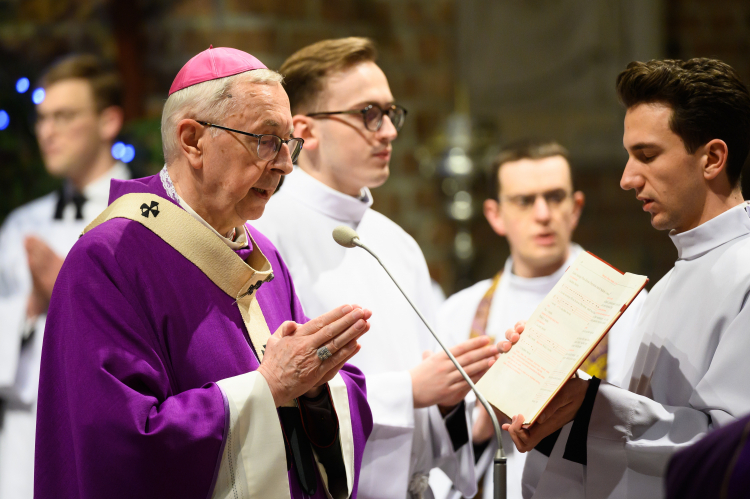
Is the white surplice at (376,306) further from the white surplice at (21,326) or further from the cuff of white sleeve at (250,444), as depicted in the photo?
the white surplice at (21,326)

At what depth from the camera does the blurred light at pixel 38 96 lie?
4.33 metres

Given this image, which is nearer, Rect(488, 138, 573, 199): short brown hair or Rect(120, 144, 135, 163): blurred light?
Rect(488, 138, 573, 199): short brown hair

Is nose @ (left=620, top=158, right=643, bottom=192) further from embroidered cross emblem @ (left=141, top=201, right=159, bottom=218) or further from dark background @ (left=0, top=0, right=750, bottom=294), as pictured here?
dark background @ (left=0, top=0, right=750, bottom=294)

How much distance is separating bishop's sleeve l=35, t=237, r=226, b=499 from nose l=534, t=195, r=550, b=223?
2.07m

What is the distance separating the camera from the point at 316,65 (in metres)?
2.91

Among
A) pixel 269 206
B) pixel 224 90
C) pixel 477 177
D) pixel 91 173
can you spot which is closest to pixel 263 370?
pixel 224 90

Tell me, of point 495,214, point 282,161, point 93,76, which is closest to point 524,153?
point 495,214

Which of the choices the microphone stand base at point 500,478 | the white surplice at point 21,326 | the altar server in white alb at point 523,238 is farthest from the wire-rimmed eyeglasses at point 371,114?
the white surplice at point 21,326

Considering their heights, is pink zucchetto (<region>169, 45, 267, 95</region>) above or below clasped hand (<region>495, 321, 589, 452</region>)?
above

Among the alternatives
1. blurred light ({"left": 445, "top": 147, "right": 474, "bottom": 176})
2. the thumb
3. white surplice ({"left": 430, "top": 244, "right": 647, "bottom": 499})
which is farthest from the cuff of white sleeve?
blurred light ({"left": 445, "top": 147, "right": 474, "bottom": 176})

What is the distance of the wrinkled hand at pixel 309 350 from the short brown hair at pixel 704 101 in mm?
1085

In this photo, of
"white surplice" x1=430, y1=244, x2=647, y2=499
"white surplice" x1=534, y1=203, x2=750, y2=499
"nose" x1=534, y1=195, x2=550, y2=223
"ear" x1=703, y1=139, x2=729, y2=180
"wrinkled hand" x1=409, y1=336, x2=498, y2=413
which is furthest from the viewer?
"nose" x1=534, y1=195, x2=550, y2=223

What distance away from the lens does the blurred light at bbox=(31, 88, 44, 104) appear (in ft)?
14.2

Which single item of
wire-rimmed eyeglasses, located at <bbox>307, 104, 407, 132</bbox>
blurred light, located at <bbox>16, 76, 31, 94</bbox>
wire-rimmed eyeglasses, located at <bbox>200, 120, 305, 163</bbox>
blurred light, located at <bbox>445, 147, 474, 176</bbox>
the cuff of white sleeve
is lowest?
the cuff of white sleeve
